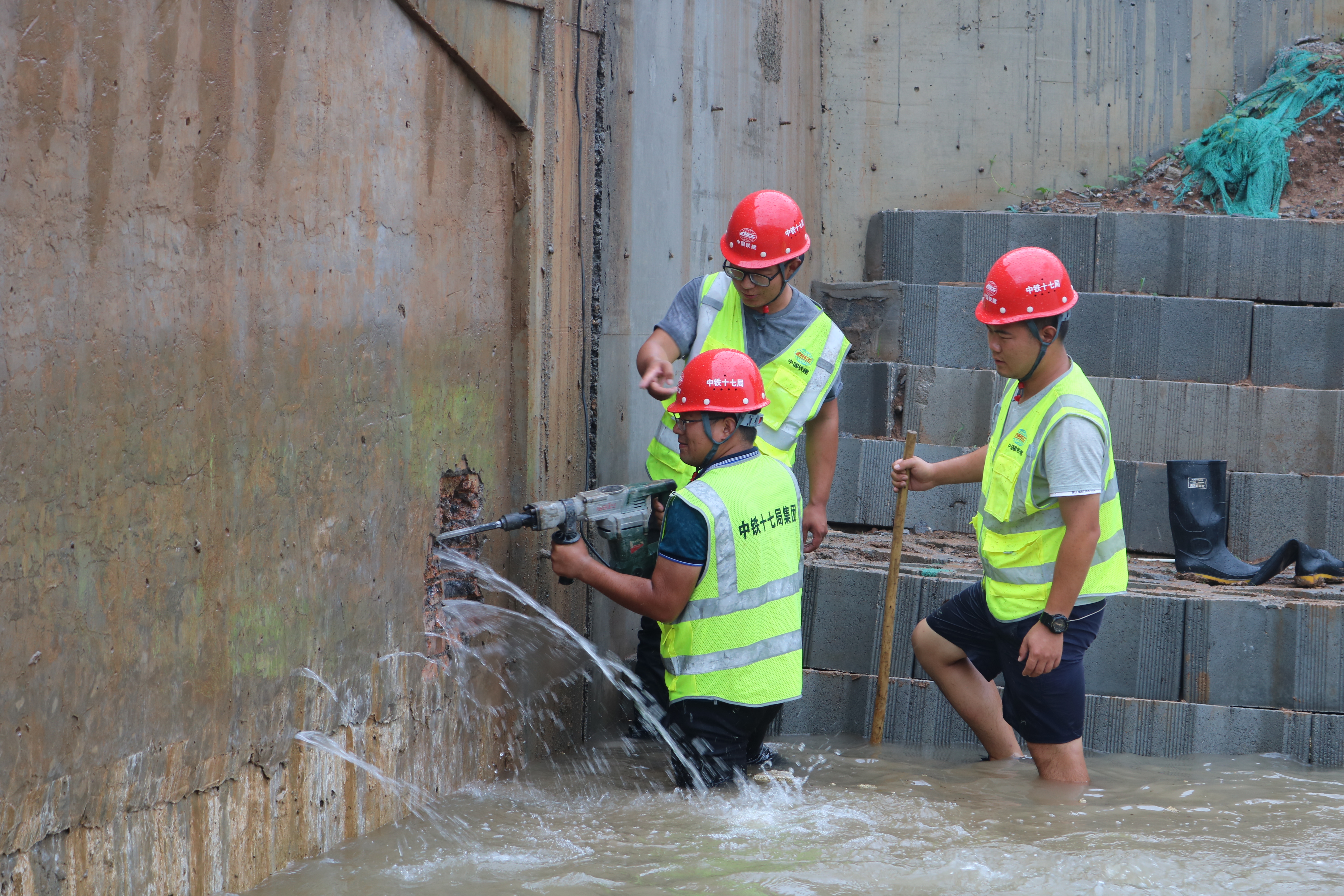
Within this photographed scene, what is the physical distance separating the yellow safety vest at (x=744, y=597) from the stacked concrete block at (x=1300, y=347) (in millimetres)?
4098

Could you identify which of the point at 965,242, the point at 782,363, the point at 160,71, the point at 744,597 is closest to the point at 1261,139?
the point at 965,242

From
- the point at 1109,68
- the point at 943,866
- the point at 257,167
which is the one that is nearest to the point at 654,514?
the point at 943,866

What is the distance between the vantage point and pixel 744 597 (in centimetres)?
369

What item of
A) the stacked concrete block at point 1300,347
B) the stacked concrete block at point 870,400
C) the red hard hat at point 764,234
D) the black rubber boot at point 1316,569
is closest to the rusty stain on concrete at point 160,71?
the red hard hat at point 764,234

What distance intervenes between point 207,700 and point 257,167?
1.35m

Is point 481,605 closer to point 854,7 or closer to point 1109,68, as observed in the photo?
point 854,7

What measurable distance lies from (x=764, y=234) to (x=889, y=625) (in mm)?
1647

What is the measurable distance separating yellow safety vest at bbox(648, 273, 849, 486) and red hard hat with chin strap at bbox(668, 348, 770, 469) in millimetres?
433

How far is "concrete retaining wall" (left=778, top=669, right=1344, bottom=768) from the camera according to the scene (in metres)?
4.50

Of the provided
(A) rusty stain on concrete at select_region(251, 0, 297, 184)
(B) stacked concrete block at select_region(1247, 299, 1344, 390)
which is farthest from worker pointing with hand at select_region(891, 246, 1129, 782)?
(B) stacked concrete block at select_region(1247, 299, 1344, 390)

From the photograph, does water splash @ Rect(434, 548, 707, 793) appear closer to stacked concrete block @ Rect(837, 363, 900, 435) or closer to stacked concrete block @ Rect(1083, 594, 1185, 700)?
stacked concrete block @ Rect(1083, 594, 1185, 700)

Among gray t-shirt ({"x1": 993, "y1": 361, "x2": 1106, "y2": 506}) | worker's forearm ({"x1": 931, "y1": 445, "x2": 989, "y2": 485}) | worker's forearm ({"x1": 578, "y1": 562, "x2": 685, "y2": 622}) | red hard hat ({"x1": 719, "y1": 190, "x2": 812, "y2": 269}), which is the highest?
red hard hat ({"x1": 719, "y1": 190, "x2": 812, "y2": 269})

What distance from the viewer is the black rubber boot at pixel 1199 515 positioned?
18.0 feet

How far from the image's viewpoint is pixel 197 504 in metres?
2.82
